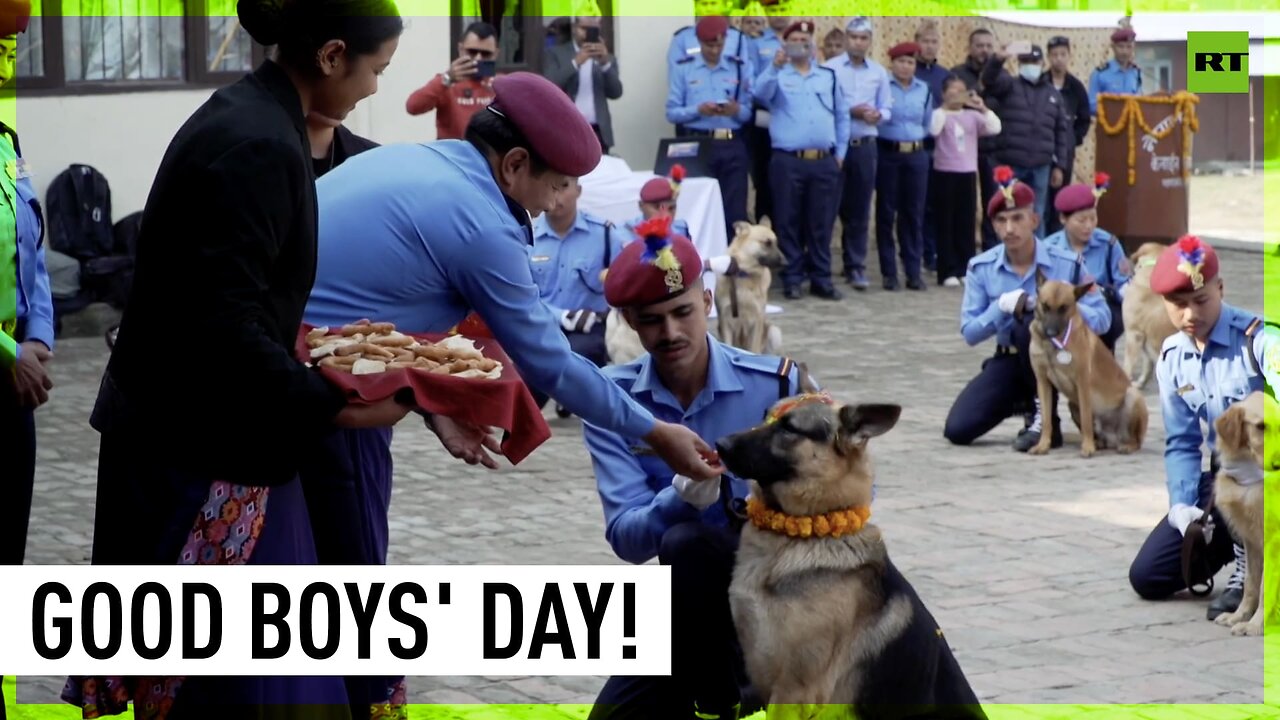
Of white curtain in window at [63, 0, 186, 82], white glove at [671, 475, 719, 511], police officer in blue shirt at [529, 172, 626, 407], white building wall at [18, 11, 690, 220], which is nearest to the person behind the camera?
white glove at [671, 475, 719, 511]

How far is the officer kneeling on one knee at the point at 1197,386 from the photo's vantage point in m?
6.66

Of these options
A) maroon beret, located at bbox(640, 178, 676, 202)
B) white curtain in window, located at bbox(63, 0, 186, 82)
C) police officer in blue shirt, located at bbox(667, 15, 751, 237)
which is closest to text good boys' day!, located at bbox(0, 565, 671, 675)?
maroon beret, located at bbox(640, 178, 676, 202)

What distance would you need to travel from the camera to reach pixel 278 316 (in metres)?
3.40

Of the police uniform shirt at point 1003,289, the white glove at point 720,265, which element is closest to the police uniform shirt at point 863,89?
the white glove at point 720,265

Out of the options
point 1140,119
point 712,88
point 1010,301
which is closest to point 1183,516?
point 1010,301

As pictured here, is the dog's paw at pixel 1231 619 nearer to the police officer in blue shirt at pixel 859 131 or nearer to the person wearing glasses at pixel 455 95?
the person wearing glasses at pixel 455 95

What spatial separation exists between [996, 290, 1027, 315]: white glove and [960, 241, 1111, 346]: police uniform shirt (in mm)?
87

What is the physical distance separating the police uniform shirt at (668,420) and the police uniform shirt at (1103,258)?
6791 millimetres

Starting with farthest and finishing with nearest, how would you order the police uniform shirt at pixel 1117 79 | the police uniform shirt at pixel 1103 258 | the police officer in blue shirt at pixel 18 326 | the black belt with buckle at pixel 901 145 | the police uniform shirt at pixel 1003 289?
1. the police uniform shirt at pixel 1117 79
2. the black belt with buckle at pixel 901 145
3. the police uniform shirt at pixel 1103 258
4. the police uniform shirt at pixel 1003 289
5. the police officer in blue shirt at pixel 18 326

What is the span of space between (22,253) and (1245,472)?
4288 mm

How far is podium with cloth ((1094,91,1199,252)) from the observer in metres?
18.7

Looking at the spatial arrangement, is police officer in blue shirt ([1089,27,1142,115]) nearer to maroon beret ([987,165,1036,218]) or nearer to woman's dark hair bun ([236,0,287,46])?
maroon beret ([987,165,1036,218])

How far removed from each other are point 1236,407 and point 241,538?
4180 mm

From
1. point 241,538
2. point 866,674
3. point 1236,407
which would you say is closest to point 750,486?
point 866,674
